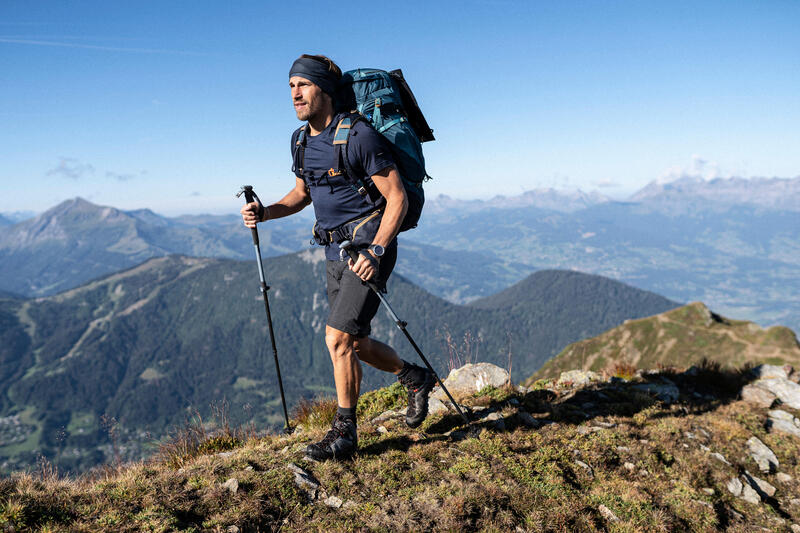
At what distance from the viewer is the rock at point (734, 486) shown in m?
6.17

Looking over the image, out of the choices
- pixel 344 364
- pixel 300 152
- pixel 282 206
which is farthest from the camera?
pixel 282 206

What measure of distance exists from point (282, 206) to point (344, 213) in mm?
1195

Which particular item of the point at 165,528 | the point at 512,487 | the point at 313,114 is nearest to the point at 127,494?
the point at 165,528

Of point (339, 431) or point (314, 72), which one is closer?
point (314, 72)

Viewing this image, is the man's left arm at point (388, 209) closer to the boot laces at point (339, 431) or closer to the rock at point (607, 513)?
the boot laces at point (339, 431)

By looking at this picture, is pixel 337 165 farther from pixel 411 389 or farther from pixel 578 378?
pixel 578 378

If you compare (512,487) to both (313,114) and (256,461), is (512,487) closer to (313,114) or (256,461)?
(256,461)

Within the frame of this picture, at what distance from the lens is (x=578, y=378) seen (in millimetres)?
10672

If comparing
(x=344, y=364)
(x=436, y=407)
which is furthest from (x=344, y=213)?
(x=436, y=407)

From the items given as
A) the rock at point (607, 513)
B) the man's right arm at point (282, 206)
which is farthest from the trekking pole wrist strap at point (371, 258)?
the rock at point (607, 513)

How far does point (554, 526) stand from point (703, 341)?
111m

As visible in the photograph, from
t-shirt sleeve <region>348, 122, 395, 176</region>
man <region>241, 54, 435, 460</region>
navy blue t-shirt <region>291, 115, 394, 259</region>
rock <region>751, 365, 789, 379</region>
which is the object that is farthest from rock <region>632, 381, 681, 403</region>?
t-shirt sleeve <region>348, 122, 395, 176</region>

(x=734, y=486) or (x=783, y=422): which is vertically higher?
(x=734, y=486)

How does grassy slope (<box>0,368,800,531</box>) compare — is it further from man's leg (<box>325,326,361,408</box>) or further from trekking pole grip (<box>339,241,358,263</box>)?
trekking pole grip (<box>339,241,358,263</box>)
